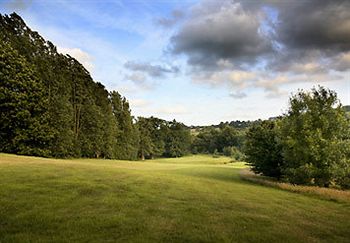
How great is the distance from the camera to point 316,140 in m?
29.4

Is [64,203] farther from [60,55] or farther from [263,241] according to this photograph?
[60,55]

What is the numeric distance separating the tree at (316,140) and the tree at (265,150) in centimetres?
199

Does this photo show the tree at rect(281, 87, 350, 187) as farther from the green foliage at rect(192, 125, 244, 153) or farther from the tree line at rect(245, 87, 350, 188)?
the green foliage at rect(192, 125, 244, 153)

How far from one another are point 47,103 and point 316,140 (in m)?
38.1

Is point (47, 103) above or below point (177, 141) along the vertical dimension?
above

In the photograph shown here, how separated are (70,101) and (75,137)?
7.20 m

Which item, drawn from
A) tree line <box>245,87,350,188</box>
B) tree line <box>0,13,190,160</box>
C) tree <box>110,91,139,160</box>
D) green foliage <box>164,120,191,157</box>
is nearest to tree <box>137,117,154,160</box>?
tree <box>110,91,139,160</box>

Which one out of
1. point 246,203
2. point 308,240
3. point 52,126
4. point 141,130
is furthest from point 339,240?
point 141,130

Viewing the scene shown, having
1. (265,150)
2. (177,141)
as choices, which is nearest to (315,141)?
(265,150)

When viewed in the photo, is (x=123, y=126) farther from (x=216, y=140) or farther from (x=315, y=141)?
(x=216, y=140)

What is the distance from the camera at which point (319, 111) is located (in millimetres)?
31094

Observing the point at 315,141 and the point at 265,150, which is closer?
the point at 315,141

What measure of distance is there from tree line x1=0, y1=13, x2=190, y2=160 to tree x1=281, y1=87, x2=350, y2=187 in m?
34.7

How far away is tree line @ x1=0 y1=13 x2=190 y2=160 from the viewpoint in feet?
142
